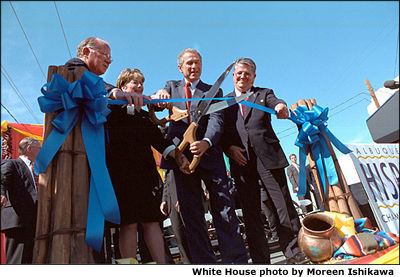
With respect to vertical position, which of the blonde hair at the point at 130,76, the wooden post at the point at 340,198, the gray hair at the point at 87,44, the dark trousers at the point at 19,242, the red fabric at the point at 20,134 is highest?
the red fabric at the point at 20,134

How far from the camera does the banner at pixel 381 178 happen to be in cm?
175

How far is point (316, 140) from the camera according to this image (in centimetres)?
202

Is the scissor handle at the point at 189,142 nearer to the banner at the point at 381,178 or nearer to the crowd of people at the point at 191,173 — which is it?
the crowd of people at the point at 191,173

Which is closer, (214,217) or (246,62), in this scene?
(214,217)

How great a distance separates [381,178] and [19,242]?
2872 mm

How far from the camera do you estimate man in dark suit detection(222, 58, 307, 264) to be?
5.95 ft

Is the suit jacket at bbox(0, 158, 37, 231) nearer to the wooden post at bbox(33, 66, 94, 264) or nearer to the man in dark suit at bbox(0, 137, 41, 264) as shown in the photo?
the man in dark suit at bbox(0, 137, 41, 264)

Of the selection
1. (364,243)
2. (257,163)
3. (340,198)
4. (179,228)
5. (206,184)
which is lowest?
(364,243)

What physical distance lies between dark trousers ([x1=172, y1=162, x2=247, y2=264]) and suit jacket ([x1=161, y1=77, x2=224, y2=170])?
7 cm

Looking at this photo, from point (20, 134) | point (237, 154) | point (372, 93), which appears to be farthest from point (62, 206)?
point (20, 134)

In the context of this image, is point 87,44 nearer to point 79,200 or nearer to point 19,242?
point 79,200

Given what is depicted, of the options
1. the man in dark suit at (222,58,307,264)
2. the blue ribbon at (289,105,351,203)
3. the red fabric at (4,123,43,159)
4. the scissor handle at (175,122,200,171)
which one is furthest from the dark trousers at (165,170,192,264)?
the red fabric at (4,123,43,159)

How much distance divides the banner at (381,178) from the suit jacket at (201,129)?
3.47ft

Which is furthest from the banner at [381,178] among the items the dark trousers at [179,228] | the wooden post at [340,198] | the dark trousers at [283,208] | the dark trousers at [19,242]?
the dark trousers at [19,242]
